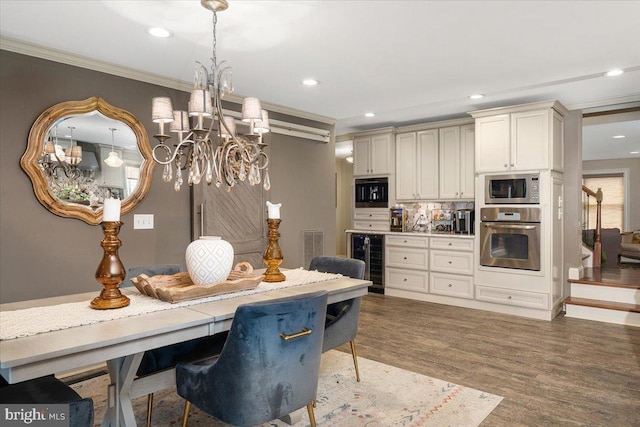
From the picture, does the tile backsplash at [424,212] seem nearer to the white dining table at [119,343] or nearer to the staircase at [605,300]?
the staircase at [605,300]

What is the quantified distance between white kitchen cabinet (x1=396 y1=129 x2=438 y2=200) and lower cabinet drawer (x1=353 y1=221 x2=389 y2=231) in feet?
1.46

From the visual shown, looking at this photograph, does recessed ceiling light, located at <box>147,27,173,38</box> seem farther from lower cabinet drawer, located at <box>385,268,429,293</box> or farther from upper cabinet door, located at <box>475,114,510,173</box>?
lower cabinet drawer, located at <box>385,268,429,293</box>

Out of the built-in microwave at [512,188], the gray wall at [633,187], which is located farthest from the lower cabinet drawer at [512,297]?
the gray wall at [633,187]

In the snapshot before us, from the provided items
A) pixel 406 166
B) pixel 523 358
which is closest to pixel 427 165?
pixel 406 166

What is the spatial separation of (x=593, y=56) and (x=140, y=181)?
Result: 3850mm

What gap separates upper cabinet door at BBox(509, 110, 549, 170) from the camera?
456cm

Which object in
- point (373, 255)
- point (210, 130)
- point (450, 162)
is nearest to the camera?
point (210, 130)

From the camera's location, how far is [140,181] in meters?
3.62

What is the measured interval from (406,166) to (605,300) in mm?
2888

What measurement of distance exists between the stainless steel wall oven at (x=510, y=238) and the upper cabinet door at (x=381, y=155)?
5.18 ft

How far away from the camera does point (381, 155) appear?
614 cm

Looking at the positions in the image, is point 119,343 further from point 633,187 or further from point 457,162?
point 633,187

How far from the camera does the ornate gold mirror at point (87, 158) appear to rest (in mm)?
3055

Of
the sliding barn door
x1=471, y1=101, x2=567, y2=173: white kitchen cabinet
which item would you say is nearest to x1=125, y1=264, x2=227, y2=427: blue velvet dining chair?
the sliding barn door
